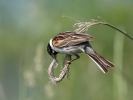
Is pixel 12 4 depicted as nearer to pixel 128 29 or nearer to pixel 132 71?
pixel 128 29

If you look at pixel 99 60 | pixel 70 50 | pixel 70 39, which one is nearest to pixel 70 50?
pixel 70 50

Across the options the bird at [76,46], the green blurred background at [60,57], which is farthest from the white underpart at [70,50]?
the green blurred background at [60,57]

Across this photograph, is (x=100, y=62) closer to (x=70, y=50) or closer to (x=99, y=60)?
(x=99, y=60)

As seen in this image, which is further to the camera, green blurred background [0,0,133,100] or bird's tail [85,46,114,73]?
green blurred background [0,0,133,100]

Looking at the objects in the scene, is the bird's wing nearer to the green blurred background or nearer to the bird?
the bird

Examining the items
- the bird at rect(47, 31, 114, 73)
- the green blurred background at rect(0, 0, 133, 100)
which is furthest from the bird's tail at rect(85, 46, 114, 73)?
the green blurred background at rect(0, 0, 133, 100)

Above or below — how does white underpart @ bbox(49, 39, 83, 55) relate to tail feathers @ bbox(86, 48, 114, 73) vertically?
above

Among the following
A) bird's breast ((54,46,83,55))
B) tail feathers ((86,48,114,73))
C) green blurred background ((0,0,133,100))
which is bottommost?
tail feathers ((86,48,114,73))
